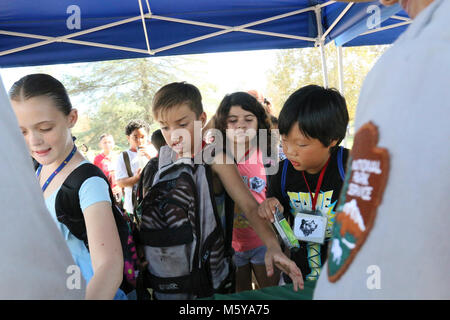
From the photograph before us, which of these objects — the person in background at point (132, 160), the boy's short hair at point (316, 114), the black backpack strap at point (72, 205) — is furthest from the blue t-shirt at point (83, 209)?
the person in background at point (132, 160)

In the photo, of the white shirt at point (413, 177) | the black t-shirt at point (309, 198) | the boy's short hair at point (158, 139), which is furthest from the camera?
the boy's short hair at point (158, 139)

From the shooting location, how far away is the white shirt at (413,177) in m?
0.38

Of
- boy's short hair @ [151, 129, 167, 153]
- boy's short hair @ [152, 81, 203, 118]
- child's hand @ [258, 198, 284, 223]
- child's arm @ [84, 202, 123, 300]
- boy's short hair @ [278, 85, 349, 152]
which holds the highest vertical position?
boy's short hair @ [152, 81, 203, 118]

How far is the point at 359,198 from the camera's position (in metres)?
0.41

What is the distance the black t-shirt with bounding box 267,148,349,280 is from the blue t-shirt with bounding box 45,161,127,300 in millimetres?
726

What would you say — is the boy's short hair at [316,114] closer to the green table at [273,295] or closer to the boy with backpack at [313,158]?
the boy with backpack at [313,158]

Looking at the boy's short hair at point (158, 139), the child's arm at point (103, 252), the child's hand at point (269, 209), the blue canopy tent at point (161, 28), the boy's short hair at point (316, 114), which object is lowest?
the child's hand at point (269, 209)

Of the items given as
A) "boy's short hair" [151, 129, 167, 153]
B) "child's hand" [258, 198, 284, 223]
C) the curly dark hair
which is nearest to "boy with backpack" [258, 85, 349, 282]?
"child's hand" [258, 198, 284, 223]

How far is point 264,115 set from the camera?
2.42 metres

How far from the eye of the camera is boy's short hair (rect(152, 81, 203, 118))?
1.38m

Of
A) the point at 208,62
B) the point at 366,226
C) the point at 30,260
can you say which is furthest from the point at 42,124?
the point at 208,62

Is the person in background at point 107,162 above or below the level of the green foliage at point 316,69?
below

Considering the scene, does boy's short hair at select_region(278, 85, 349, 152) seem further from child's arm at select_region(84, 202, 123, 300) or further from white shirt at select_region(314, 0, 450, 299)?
white shirt at select_region(314, 0, 450, 299)
